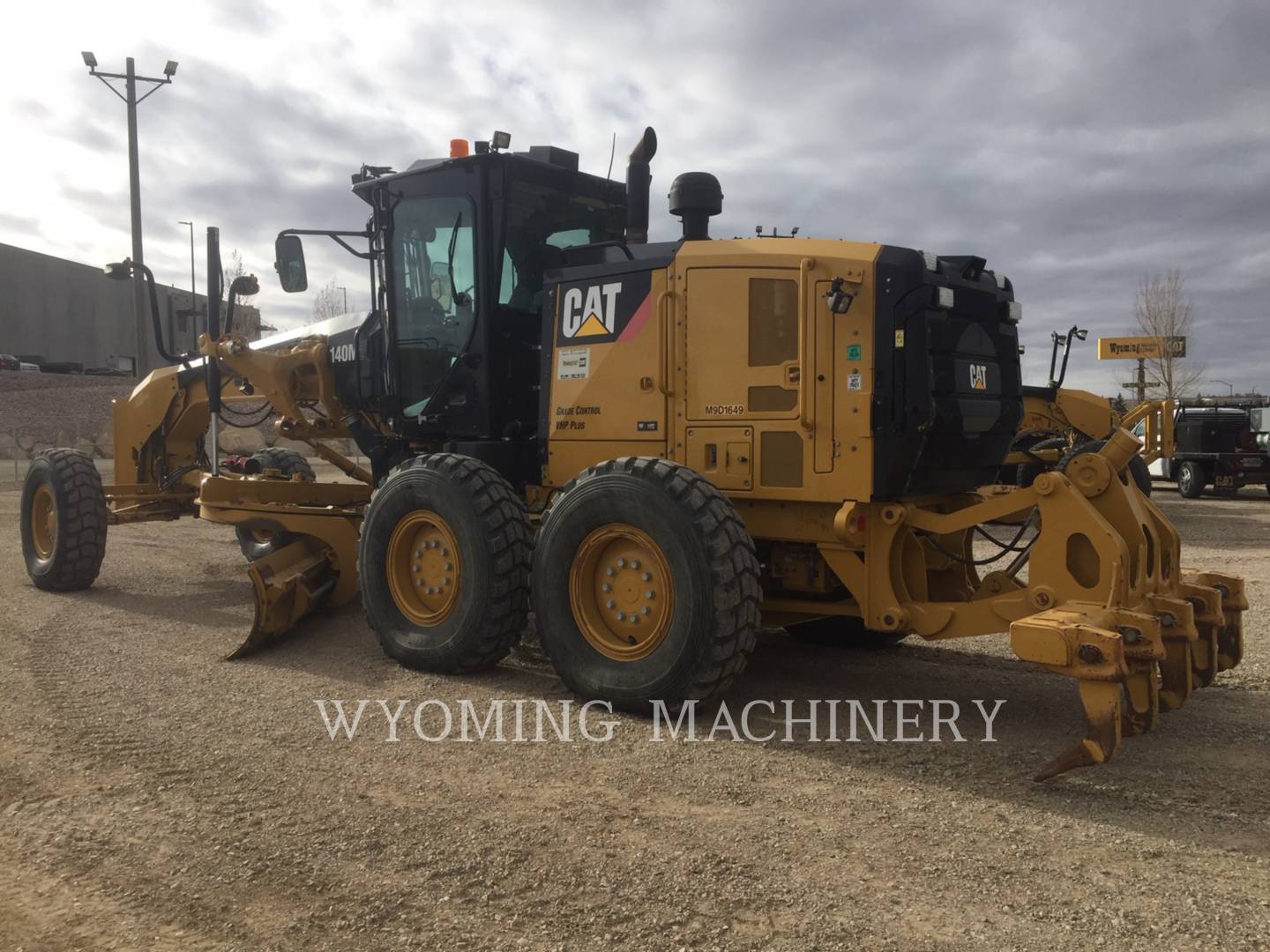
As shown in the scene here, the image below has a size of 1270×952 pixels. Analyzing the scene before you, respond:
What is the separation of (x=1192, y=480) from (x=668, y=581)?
759 inches

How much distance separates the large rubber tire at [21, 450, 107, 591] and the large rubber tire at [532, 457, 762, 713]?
526 cm

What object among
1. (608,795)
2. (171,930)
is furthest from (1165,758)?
(171,930)

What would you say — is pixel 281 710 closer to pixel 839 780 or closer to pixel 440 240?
pixel 839 780

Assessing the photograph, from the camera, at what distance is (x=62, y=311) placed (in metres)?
51.1

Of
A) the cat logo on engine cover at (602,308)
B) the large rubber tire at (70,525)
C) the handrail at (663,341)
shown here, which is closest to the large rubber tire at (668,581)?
the handrail at (663,341)

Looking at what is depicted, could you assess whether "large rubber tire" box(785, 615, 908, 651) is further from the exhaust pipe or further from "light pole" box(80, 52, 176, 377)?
"light pole" box(80, 52, 176, 377)

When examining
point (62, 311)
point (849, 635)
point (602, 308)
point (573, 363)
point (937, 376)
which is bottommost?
point (849, 635)

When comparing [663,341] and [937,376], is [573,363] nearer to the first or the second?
[663,341]

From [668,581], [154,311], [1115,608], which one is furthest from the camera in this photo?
[154,311]

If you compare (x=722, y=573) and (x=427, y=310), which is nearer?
(x=722, y=573)

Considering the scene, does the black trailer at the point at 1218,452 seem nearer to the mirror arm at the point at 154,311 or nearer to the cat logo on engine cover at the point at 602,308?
the cat logo on engine cover at the point at 602,308

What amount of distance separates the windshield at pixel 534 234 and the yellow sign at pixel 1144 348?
103ft

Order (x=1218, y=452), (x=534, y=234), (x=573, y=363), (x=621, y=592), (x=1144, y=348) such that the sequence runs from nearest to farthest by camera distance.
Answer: (x=621, y=592)
(x=573, y=363)
(x=534, y=234)
(x=1218, y=452)
(x=1144, y=348)

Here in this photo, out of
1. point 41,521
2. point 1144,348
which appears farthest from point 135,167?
point 1144,348
